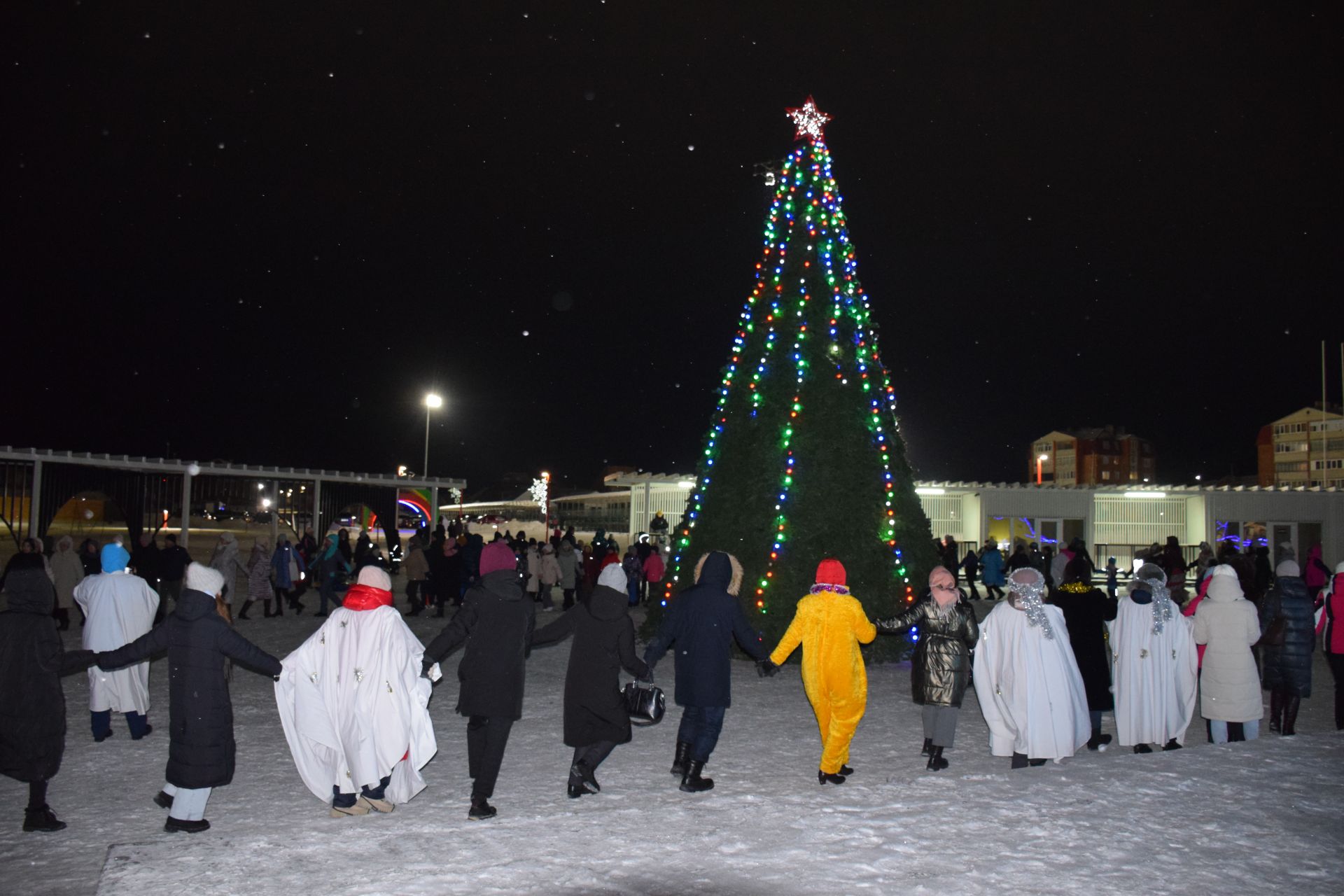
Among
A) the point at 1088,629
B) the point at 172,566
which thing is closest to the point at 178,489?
the point at 172,566

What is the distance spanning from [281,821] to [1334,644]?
8283 millimetres

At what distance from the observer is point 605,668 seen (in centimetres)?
651

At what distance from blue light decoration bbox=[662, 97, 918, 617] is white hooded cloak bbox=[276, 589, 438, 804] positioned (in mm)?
7768

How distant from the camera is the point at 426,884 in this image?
16.5ft

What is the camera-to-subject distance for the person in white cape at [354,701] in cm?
611

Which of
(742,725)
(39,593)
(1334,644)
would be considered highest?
(39,593)

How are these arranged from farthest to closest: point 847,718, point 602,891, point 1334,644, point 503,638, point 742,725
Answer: point 742,725 → point 1334,644 → point 847,718 → point 503,638 → point 602,891

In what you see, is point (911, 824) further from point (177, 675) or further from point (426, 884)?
point (177, 675)

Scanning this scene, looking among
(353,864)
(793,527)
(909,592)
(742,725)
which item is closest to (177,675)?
(353,864)

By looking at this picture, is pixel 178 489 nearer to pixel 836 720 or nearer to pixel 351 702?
pixel 351 702

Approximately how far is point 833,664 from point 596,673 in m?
1.70

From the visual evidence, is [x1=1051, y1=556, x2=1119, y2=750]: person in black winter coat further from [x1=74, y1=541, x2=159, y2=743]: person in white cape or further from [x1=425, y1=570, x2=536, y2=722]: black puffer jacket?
[x1=74, y1=541, x2=159, y2=743]: person in white cape

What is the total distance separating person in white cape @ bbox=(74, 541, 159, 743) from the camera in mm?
8492

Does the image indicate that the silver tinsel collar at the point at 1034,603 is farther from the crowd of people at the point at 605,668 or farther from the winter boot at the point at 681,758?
the winter boot at the point at 681,758
